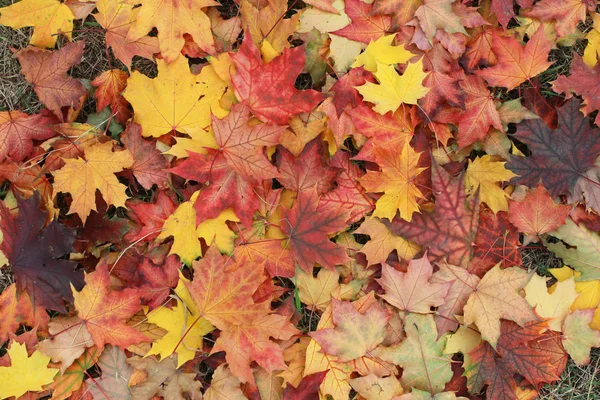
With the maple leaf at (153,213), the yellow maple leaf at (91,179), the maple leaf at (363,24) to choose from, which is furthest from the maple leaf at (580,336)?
the yellow maple leaf at (91,179)

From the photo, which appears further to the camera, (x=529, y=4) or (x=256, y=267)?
(x=529, y=4)

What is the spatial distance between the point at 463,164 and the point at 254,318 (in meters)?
0.89

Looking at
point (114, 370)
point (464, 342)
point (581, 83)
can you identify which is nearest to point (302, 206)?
point (464, 342)

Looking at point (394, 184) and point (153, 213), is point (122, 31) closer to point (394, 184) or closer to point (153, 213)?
point (153, 213)

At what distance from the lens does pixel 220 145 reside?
177 centimetres

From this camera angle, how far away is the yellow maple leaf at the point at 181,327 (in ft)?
5.93

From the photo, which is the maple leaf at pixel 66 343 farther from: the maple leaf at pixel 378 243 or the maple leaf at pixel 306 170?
the maple leaf at pixel 378 243

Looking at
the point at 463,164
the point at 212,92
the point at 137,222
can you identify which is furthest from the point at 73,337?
the point at 463,164

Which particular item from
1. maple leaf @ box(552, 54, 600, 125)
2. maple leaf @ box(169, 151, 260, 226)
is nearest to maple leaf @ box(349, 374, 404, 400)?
maple leaf @ box(169, 151, 260, 226)

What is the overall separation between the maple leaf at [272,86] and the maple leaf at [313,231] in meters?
0.29

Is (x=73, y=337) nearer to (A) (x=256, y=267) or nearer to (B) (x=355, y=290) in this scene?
(A) (x=256, y=267)

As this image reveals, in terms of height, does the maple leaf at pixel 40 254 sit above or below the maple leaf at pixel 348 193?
below

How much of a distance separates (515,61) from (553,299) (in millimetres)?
816

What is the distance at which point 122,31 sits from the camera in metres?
1.87
